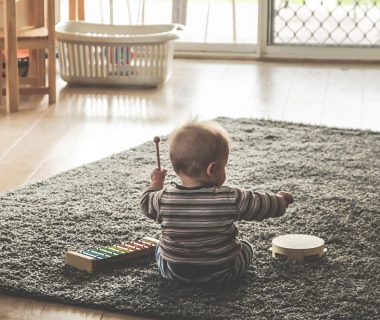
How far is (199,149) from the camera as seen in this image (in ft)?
6.19

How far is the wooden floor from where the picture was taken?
121 inches

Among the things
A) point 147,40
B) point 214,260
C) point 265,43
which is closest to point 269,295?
point 214,260

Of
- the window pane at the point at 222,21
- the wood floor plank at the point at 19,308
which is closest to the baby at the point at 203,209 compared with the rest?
the wood floor plank at the point at 19,308

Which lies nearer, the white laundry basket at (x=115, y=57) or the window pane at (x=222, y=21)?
the white laundry basket at (x=115, y=57)

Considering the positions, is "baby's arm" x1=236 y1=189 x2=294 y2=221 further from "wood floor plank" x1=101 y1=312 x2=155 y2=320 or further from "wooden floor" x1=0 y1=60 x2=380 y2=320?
"wooden floor" x1=0 y1=60 x2=380 y2=320

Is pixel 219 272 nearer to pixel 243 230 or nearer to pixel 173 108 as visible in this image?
pixel 243 230

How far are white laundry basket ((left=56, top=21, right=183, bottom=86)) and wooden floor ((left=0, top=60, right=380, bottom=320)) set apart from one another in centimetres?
6

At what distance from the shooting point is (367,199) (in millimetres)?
2488

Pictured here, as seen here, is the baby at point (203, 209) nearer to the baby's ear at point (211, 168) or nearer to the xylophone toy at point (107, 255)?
the baby's ear at point (211, 168)

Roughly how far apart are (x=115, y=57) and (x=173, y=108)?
50 centimetres

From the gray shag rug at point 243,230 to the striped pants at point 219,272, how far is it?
2cm

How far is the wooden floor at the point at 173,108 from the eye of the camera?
308 cm

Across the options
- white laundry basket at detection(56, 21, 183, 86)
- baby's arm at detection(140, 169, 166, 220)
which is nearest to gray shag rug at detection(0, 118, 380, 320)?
baby's arm at detection(140, 169, 166, 220)

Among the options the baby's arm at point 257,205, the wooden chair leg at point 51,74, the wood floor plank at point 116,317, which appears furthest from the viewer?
the wooden chair leg at point 51,74
